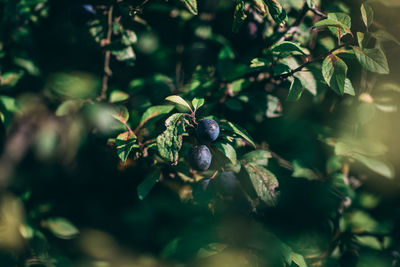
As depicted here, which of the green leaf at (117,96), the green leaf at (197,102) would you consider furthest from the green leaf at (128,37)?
the green leaf at (197,102)

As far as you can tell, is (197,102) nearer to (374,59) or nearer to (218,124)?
(218,124)

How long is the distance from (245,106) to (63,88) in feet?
2.68

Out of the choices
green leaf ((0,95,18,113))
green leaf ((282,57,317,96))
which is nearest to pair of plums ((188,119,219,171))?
green leaf ((282,57,317,96))

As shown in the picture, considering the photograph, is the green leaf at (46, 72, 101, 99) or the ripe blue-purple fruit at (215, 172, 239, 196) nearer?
the ripe blue-purple fruit at (215, 172, 239, 196)

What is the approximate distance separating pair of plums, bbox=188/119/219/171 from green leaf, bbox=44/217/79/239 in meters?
0.89

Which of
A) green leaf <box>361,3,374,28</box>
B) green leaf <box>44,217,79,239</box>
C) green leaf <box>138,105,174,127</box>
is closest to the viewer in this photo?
green leaf <box>361,3,374,28</box>

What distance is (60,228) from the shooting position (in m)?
1.42

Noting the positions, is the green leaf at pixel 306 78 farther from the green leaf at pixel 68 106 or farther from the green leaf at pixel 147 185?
the green leaf at pixel 68 106

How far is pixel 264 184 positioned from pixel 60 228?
1055mm

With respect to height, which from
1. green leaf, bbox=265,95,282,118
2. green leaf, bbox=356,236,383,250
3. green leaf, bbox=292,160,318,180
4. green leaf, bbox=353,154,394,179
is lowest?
green leaf, bbox=356,236,383,250

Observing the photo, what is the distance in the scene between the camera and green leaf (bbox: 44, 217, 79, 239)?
1.41 m

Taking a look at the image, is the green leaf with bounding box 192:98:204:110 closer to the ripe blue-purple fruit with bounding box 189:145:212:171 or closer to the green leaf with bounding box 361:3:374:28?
the ripe blue-purple fruit with bounding box 189:145:212:171

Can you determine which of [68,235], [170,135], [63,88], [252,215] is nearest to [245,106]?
[252,215]

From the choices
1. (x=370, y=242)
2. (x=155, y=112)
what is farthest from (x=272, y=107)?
(x=370, y=242)
